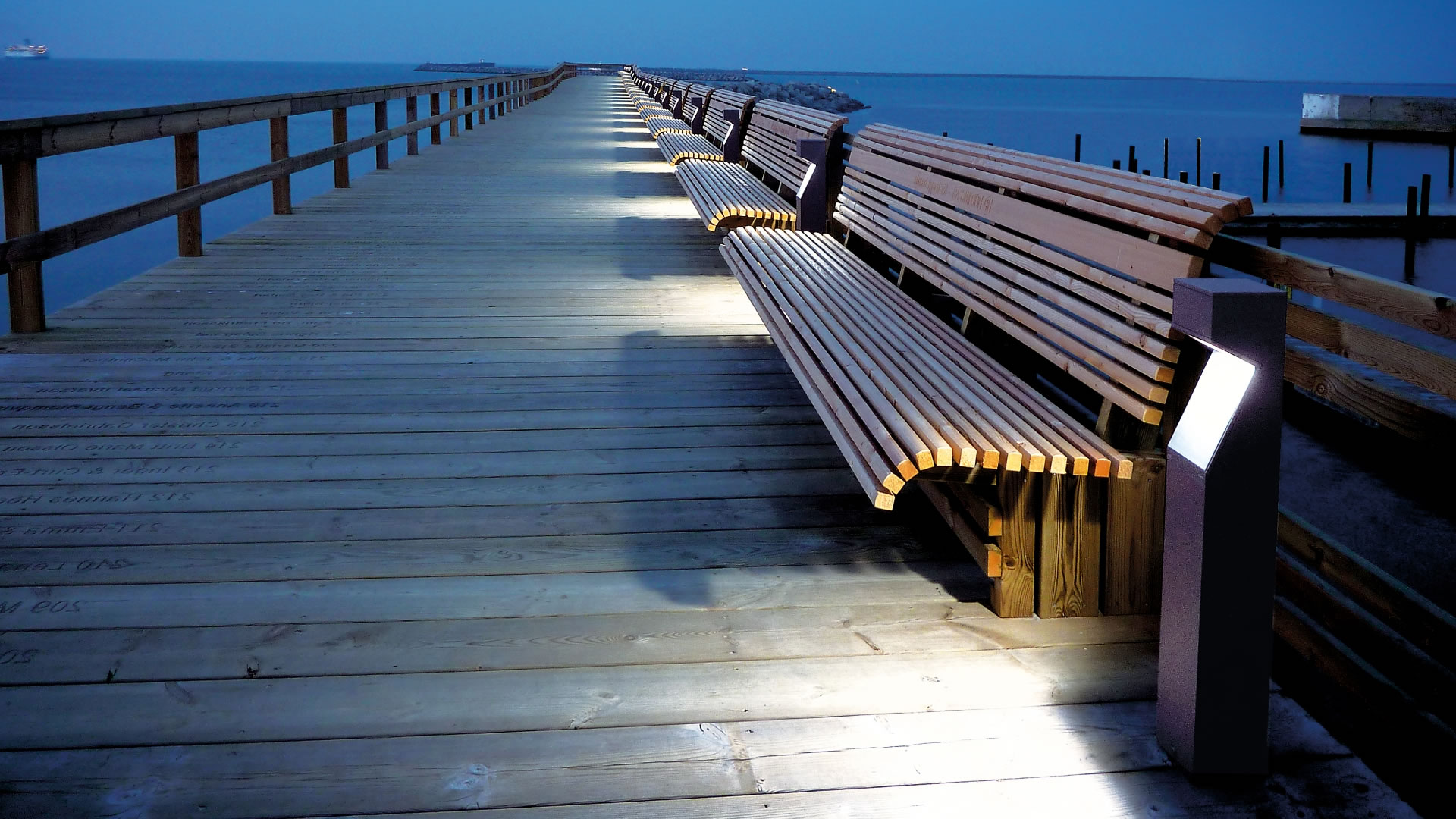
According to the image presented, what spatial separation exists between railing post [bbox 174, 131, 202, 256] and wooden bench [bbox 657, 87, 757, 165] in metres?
3.88

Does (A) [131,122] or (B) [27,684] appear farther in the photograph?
(A) [131,122]

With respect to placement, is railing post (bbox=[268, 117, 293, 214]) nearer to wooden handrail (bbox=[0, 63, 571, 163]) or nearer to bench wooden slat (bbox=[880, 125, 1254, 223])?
wooden handrail (bbox=[0, 63, 571, 163])

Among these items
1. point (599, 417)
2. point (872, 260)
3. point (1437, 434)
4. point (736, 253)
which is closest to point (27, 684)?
point (599, 417)

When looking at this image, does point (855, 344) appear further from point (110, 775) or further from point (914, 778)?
point (110, 775)

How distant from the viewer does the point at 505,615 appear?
7.91ft

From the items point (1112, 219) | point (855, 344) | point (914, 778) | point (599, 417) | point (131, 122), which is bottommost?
point (914, 778)

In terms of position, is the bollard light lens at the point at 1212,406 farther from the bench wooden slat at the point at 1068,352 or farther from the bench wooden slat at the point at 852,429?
the bench wooden slat at the point at 852,429

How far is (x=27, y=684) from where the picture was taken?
83.8 inches

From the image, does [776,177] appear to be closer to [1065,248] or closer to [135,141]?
[135,141]

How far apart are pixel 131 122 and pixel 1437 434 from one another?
491 cm

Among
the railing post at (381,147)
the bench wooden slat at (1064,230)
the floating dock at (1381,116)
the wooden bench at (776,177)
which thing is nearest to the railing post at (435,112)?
the railing post at (381,147)

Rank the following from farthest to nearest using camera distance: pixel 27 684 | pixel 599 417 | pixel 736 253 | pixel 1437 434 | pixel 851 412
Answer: pixel 736 253 → pixel 599 417 → pixel 851 412 → pixel 1437 434 → pixel 27 684

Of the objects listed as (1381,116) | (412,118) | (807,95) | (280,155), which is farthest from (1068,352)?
(807,95)

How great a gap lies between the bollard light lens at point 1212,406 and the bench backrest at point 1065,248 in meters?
0.33
